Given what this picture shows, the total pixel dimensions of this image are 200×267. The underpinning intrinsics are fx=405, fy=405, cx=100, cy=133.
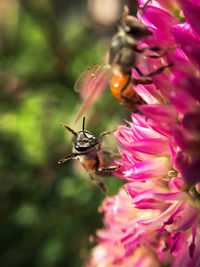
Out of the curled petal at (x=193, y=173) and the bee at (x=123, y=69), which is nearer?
the curled petal at (x=193, y=173)

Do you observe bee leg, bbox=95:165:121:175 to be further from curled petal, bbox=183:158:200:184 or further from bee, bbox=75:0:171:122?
curled petal, bbox=183:158:200:184

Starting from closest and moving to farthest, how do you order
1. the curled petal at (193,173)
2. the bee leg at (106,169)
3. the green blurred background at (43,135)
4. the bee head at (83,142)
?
the curled petal at (193,173) → the bee leg at (106,169) → the bee head at (83,142) → the green blurred background at (43,135)

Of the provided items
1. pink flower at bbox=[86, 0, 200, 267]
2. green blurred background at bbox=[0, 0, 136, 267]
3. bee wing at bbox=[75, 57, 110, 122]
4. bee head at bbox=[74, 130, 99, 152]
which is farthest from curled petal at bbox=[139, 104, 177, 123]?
green blurred background at bbox=[0, 0, 136, 267]

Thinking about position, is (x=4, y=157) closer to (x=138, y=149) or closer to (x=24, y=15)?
(x=24, y=15)

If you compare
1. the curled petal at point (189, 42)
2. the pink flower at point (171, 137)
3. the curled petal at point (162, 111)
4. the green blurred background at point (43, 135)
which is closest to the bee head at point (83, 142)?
the pink flower at point (171, 137)

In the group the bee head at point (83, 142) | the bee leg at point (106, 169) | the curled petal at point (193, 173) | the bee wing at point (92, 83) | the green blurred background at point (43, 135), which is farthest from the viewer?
the green blurred background at point (43, 135)

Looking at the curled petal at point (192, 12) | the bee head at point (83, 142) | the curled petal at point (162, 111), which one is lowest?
the bee head at point (83, 142)

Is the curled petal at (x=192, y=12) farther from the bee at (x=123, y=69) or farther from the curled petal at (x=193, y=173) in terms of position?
the curled petal at (x=193, y=173)

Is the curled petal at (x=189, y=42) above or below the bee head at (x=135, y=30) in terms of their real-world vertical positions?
below
